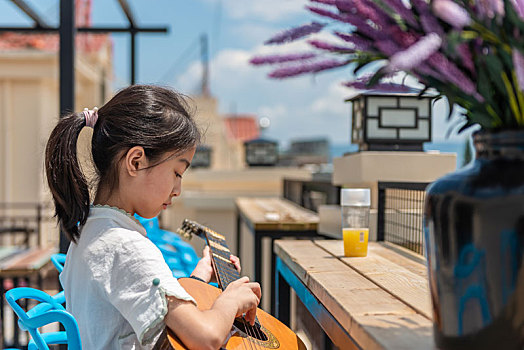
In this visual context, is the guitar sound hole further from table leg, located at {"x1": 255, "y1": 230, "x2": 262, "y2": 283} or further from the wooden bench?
the wooden bench

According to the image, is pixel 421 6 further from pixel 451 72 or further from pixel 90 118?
pixel 90 118

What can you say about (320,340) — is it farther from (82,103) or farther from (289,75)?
(82,103)

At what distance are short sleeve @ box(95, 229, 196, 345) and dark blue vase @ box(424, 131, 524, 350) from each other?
532 millimetres

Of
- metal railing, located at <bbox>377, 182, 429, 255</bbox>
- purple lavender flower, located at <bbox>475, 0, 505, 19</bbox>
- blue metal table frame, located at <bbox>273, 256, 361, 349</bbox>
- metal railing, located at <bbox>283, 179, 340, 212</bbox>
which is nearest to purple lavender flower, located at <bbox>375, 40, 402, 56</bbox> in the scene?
purple lavender flower, located at <bbox>475, 0, 505, 19</bbox>

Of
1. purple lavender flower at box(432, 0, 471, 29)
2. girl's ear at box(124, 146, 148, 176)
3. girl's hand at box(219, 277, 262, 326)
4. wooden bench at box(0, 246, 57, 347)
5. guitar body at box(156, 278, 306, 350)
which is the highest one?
purple lavender flower at box(432, 0, 471, 29)

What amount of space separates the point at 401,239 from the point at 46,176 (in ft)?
4.98

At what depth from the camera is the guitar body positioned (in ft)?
4.39

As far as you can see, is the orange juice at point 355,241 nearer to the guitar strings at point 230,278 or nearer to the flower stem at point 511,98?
the guitar strings at point 230,278

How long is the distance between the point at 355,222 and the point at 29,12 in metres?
2.78

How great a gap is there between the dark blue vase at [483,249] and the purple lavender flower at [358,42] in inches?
8.6

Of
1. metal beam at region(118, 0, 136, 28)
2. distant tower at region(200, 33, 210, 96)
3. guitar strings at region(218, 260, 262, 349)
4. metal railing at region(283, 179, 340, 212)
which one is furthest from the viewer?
distant tower at region(200, 33, 210, 96)

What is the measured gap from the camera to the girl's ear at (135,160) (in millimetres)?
1354

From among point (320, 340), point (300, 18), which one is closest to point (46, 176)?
point (300, 18)

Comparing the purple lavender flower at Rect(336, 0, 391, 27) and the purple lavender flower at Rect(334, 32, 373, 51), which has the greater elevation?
the purple lavender flower at Rect(336, 0, 391, 27)
